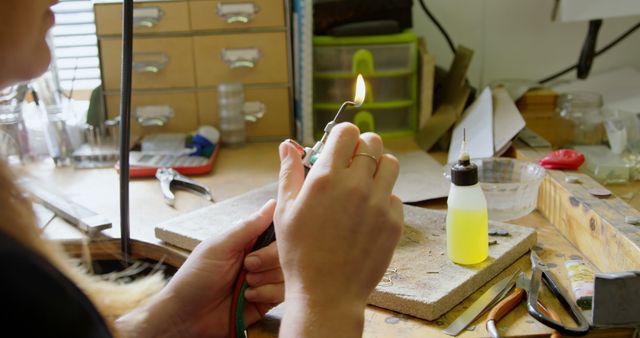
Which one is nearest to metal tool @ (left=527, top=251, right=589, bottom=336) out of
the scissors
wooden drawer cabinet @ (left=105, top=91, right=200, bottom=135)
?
the scissors

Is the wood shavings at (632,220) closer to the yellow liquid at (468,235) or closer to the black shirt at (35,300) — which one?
the yellow liquid at (468,235)

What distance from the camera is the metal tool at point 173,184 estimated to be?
1278mm

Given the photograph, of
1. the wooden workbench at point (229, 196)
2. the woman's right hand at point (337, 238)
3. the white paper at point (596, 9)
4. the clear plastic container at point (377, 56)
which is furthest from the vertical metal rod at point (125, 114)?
the white paper at point (596, 9)

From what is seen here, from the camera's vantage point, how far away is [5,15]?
1.84 ft

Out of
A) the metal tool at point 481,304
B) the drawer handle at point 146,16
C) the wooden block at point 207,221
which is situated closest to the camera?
the metal tool at point 481,304

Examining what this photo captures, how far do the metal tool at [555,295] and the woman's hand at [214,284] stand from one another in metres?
0.30

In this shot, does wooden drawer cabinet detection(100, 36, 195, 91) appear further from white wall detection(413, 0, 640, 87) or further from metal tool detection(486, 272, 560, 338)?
metal tool detection(486, 272, 560, 338)

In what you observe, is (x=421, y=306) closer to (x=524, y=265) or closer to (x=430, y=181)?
(x=524, y=265)

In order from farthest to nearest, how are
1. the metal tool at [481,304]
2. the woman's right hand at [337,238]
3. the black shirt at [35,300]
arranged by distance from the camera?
the metal tool at [481,304] → the woman's right hand at [337,238] → the black shirt at [35,300]

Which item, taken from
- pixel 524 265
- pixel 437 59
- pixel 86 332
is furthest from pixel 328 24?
pixel 86 332

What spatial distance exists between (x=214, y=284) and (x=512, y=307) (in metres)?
0.37

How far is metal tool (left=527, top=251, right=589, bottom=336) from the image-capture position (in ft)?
2.48

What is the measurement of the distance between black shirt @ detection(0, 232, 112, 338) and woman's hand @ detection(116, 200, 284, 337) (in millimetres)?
355

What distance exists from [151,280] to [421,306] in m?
0.32
